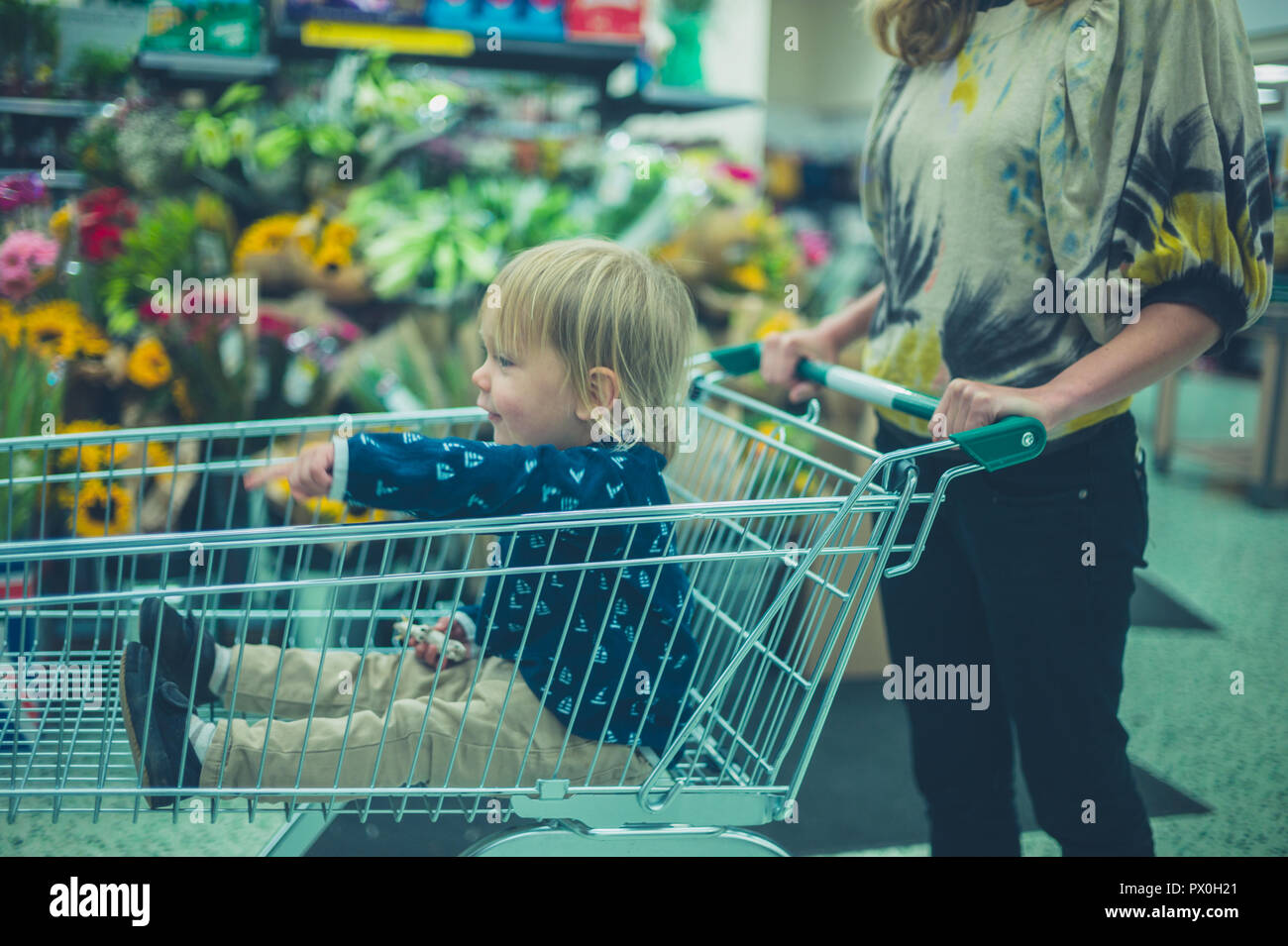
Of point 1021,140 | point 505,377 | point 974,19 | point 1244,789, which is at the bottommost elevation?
point 1244,789

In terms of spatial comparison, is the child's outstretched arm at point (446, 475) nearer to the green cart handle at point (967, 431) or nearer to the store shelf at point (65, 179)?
the green cart handle at point (967, 431)

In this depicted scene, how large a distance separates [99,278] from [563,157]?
1740mm

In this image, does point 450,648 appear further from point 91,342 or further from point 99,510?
point 91,342

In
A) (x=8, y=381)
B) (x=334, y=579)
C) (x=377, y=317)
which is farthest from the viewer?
(x=377, y=317)

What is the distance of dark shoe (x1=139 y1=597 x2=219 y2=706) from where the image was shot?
1.21 metres

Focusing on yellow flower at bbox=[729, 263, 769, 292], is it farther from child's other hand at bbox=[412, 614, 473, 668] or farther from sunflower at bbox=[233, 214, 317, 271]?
child's other hand at bbox=[412, 614, 473, 668]

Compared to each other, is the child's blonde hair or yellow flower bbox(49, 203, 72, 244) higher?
yellow flower bbox(49, 203, 72, 244)

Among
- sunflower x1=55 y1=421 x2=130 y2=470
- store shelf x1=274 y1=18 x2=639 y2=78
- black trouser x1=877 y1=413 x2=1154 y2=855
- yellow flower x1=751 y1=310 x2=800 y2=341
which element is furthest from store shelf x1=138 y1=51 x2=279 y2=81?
black trouser x1=877 y1=413 x2=1154 y2=855

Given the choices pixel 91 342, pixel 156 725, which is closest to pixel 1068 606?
pixel 156 725

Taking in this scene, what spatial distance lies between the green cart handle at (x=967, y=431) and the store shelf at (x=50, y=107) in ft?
6.97

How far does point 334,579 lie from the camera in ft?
3.42

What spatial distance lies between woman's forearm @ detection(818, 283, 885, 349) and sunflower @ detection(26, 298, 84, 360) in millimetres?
1902
